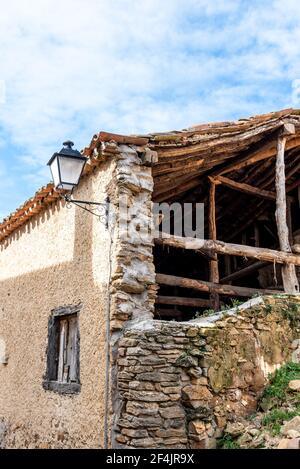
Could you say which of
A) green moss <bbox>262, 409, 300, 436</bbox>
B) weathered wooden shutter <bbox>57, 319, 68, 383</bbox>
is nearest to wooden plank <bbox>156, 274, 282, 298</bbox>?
weathered wooden shutter <bbox>57, 319, 68, 383</bbox>

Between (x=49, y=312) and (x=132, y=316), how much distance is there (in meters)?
1.97

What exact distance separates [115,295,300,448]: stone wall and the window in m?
1.28

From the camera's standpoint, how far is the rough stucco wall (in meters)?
5.19

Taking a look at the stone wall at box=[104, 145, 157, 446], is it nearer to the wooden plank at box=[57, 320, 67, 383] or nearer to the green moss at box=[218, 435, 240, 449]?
the green moss at box=[218, 435, 240, 449]

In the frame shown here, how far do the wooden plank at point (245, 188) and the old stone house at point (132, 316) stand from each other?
0.04m

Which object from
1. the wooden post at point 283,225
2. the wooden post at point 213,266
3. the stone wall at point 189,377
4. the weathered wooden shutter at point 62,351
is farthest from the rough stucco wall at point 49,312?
the wooden post at point 283,225

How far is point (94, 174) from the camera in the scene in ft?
19.3

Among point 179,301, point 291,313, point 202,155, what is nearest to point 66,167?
point 202,155

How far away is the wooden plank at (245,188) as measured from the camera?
8.09 meters

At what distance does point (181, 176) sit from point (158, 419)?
389cm

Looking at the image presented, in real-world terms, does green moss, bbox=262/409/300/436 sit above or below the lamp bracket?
below

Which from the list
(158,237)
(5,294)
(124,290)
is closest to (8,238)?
(5,294)

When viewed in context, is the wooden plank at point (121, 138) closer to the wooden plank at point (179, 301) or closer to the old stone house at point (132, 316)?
the old stone house at point (132, 316)

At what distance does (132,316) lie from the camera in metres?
5.00
